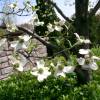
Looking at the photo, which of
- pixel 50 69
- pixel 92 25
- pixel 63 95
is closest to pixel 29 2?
pixel 63 95

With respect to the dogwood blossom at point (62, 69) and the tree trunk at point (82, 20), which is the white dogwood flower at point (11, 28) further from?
the tree trunk at point (82, 20)

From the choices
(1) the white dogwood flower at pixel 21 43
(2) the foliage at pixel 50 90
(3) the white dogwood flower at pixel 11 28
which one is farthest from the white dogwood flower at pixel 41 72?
(2) the foliage at pixel 50 90

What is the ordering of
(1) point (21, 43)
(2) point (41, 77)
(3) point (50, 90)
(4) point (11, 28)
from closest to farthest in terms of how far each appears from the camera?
(2) point (41, 77)
(1) point (21, 43)
(4) point (11, 28)
(3) point (50, 90)

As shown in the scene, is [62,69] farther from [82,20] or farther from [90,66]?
[82,20]

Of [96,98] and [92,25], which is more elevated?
[96,98]

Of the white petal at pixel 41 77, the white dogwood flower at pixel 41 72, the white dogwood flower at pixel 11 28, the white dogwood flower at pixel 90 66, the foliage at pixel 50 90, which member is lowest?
the foliage at pixel 50 90

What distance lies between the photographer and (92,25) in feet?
62.4

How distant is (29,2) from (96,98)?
8.98 feet

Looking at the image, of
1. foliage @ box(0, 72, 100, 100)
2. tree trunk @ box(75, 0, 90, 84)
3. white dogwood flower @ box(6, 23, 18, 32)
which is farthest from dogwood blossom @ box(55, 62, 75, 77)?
tree trunk @ box(75, 0, 90, 84)

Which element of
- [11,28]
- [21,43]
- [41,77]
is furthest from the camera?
[11,28]

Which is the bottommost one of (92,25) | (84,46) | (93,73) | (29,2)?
(92,25)

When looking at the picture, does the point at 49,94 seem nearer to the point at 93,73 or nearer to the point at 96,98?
the point at 96,98

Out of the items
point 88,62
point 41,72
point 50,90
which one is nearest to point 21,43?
point 41,72

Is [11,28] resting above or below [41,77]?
above
